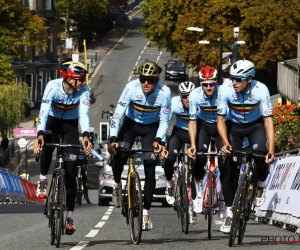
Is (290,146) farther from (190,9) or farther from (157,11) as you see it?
(157,11)

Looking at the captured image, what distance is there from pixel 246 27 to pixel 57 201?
6071 centimetres

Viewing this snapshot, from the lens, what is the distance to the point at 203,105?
1714cm

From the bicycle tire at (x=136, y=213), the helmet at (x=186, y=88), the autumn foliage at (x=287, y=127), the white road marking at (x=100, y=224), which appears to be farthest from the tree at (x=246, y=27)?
the bicycle tire at (x=136, y=213)

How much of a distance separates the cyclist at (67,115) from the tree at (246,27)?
57929mm

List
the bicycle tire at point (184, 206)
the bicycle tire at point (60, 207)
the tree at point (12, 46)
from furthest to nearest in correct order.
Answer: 1. the tree at point (12, 46)
2. the bicycle tire at point (184, 206)
3. the bicycle tire at point (60, 207)

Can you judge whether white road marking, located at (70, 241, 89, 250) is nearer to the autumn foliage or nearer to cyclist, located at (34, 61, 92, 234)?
cyclist, located at (34, 61, 92, 234)

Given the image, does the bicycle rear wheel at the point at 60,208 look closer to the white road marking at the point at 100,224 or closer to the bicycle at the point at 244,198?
the bicycle at the point at 244,198

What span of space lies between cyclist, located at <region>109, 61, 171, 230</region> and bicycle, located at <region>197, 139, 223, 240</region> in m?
0.90

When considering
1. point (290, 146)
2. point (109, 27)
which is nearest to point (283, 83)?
point (290, 146)

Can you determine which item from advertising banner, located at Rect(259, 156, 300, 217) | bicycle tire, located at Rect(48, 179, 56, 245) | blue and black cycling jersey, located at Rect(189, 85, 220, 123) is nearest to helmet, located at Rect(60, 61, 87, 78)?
bicycle tire, located at Rect(48, 179, 56, 245)

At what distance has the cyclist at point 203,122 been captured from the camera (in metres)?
17.0

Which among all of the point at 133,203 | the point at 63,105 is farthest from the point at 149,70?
the point at 133,203

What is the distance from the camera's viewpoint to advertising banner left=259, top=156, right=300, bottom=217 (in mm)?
19172

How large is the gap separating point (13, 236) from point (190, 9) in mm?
61904
